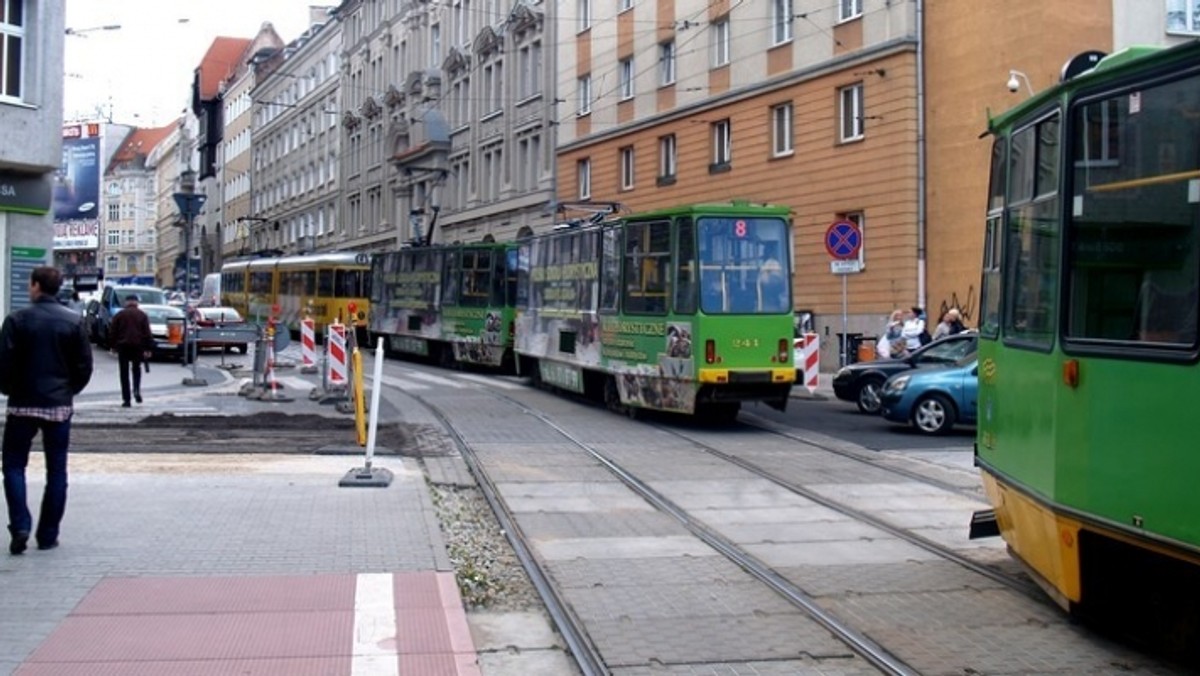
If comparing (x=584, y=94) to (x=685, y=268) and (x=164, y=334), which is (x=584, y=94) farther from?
(x=685, y=268)

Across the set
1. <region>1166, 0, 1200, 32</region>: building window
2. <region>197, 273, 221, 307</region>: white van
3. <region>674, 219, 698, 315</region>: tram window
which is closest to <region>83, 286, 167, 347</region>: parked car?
<region>197, 273, 221, 307</region>: white van

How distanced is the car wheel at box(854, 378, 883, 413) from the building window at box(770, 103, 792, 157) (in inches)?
511

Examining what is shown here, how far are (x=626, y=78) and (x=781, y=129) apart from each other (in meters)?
8.83

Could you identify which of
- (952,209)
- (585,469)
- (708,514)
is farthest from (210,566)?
(952,209)

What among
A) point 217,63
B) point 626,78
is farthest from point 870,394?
point 217,63

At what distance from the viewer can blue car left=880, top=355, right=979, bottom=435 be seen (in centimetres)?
1783

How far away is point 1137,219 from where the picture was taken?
19.0ft

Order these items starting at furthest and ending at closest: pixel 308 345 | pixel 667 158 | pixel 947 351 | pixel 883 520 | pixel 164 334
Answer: pixel 667 158, pixel 164 334, pixel 308 345, pixel 947 351, pixel 883 520

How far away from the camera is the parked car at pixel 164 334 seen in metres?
32.5

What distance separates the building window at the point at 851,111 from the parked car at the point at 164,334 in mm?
16278

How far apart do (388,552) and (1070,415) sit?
14.6 feet

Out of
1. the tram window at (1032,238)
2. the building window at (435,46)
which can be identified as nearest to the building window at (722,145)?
the building window at (435,46)

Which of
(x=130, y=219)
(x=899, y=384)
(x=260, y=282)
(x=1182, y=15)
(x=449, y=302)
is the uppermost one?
(x=130, y=219)

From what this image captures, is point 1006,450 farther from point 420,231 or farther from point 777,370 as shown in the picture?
point 420,231
